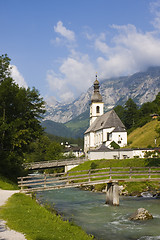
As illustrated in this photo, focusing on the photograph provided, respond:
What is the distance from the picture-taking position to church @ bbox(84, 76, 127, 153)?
83.3 meters

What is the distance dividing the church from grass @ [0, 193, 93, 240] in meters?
55.8

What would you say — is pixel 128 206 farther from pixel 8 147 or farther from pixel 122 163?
pixel 122 163

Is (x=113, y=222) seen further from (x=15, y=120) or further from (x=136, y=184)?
(x=136, y=184)

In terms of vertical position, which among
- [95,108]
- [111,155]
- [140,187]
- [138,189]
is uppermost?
[95,108]

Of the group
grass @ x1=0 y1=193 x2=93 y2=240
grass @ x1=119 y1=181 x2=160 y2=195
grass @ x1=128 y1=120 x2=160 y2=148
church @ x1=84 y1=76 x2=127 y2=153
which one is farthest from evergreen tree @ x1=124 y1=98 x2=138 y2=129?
grass @ x1=0 y1=193 x2=93 y2=240

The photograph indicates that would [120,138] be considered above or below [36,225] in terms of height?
above

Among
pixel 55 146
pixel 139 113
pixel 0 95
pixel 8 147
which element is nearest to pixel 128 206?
pixel 8 147

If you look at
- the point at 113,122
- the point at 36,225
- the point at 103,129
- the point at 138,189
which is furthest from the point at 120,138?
the point at 36,225

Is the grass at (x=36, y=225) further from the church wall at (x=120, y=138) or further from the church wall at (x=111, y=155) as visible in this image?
the church wall at (x=120, y=138)

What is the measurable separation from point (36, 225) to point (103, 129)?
78079mm

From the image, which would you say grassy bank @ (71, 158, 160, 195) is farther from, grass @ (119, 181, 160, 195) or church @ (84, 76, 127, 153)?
church @ (84, 76, 127, 153)

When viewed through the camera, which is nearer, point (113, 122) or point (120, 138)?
point (120, 138)

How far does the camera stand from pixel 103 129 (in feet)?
294

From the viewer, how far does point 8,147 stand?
3325 cm
